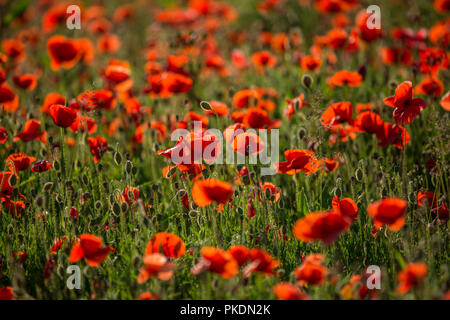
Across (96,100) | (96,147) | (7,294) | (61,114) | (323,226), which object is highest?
(96,100)

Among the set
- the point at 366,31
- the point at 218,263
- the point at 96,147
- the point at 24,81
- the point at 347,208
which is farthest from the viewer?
the point at 366,31

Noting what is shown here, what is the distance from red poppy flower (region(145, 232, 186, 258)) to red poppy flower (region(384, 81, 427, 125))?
1048 mm

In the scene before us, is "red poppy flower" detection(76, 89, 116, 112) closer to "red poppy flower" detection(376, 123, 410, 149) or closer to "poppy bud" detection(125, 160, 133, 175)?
"poppy bud" detection(125, 160, 133, 175)

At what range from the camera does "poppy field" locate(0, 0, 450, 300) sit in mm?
1664

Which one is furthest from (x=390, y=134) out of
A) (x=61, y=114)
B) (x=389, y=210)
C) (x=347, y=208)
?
(x=61, y=114)

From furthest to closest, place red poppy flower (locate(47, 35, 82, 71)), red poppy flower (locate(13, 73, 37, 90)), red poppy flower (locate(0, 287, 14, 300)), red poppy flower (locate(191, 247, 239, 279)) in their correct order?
1. red poppy flower (locate(47, 35, 82, 71))
2. red poppy flower (locate(13, 73, 37, 90))
3. red poppy flower (locate(0, 287, 14, 300))
4. red poppy flower (locate(191, 247, 239, 279))

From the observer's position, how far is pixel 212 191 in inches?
65.3

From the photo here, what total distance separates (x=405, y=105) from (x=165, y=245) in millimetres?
1143

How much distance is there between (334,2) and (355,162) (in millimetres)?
2042

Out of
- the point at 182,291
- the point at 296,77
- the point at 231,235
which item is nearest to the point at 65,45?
the point at 296,77

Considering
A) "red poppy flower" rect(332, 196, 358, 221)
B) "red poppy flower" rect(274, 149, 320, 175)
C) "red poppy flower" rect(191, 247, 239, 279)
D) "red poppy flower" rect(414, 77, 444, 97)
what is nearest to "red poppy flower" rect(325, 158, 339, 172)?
"red poppy flower" rect(274, 149, 320, 175)

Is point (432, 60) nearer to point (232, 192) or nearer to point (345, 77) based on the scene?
point (345, 77)

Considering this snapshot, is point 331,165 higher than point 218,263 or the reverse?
higher
